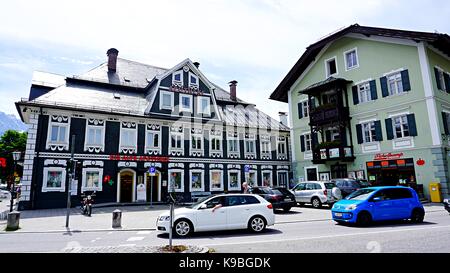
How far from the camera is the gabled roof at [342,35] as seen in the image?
2123 centimetres

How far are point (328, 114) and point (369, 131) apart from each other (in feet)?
12.7

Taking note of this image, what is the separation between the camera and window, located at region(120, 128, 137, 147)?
949 inches

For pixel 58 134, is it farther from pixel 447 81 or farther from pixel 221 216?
pixel 447 81

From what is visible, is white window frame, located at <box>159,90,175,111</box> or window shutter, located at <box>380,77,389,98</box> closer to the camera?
window shutter, located at <box>380,77,389,98</box>

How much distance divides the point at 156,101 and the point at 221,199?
1752 centimetres

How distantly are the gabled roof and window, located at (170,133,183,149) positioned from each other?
13.2 metres

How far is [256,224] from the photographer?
10.6 meters

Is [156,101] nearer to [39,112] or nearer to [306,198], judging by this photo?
[39,112]

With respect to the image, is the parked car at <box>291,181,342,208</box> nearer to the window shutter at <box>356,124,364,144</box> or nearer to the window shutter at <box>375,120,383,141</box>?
the window shutter at <box>375,120,383,141</box>

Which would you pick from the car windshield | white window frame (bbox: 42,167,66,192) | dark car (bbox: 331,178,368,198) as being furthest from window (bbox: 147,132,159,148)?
the car windshield

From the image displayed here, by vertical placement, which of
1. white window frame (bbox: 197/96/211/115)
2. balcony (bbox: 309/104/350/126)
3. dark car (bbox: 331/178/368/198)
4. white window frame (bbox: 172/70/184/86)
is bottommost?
dark car (bbox: 331/178/368/198)

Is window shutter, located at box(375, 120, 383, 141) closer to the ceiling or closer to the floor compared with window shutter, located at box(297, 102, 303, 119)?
closer to the floor

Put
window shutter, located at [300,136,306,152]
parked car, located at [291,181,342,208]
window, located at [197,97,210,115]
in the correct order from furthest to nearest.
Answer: window shutter, located at [300,136,306,152], window, located at [197,97,210,115], parked car, located at [291,181,342,208]

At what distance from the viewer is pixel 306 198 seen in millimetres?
19922
